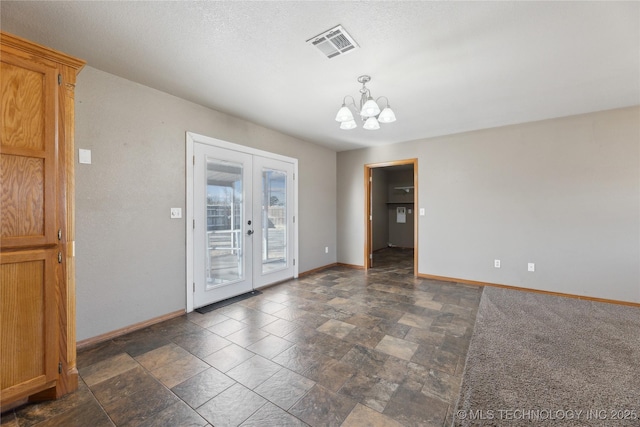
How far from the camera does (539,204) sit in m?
3.74

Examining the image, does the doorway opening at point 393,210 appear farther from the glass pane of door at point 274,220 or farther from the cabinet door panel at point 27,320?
the cabinet door panel at point 27,320

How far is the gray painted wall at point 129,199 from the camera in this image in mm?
2334

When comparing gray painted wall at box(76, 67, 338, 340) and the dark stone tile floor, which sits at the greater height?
gray painted wall at box(76, 67, 338, 340)

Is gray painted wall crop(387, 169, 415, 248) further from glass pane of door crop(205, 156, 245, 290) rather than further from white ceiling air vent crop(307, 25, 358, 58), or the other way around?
white ceiling air vent crop(307, 25, 358, 58)

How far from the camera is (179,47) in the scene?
2055 mm

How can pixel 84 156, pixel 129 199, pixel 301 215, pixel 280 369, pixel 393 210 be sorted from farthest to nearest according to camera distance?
pixel 393 210 < pixel 301 215 < pixel 129 199 < pixel 84 156 < pixel 280 369

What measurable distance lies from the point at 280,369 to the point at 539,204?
4096mm

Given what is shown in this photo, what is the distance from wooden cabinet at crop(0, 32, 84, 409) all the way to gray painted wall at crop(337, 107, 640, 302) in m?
4.58

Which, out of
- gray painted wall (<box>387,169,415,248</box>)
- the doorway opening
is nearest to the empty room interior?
the doorway opening

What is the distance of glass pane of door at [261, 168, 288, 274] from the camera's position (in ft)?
13.4

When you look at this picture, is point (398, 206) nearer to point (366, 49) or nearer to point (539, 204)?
point (539, 204)

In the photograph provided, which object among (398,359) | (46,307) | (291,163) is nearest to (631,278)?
(398,359)

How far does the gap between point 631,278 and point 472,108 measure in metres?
2.89

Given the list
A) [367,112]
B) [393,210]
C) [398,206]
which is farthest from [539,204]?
[393,210]
